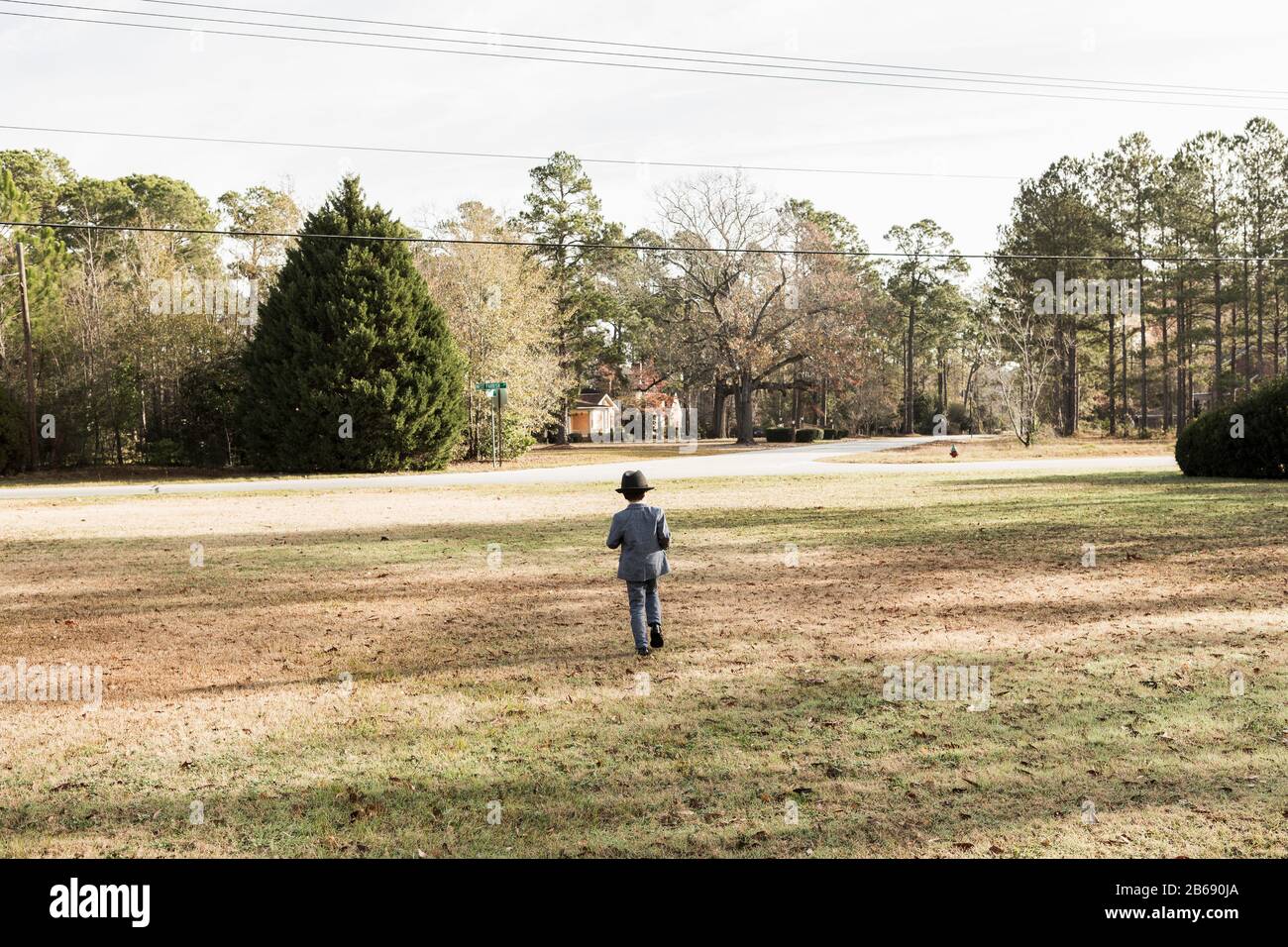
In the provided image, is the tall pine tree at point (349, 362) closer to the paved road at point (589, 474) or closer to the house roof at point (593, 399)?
the paved road at point (589, 474)

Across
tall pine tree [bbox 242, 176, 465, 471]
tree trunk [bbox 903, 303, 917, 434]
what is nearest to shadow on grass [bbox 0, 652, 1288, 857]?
tall pine tree [bbox 242, 176, 465, 471]

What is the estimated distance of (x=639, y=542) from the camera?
7.91 metres

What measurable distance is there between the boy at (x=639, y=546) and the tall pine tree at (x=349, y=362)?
2839 centimetres

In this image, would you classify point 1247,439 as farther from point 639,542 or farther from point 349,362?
point 349,362

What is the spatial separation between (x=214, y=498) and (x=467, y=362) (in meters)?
16.5

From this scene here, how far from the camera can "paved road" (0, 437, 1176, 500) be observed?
27625mm

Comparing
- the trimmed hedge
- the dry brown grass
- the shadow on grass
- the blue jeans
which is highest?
the trimmed hedge

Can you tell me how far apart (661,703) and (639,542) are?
163 centimetres

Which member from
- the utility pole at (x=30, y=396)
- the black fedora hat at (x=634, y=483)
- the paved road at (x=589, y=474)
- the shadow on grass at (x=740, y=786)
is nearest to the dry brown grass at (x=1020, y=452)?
the paved road at (x=589, y=474)

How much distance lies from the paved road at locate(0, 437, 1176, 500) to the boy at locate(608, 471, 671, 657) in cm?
2093

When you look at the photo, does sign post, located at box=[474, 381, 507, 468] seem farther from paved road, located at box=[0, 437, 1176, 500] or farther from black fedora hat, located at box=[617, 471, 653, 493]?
black fedora hat, located at box=[617, 471, 653, 493]

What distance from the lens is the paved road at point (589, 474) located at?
27.6m
